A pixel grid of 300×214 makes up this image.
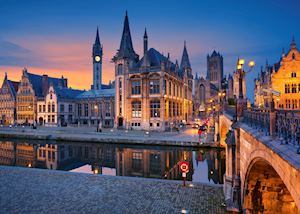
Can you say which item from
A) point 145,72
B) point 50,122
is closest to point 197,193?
point 145,72

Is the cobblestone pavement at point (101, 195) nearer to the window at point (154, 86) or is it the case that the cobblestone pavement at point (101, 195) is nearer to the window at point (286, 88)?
the window at point (154, 86)

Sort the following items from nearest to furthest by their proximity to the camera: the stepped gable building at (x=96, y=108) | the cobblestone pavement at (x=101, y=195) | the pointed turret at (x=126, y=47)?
the cobblestone pavement at (x=101, y=195), the pointed turret at (x=126, y=47), the stepped gable building at (x=96, y=108)

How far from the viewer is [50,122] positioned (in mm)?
67812

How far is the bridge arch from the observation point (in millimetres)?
8625

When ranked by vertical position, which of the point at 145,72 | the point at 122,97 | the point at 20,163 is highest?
the point at 145,72

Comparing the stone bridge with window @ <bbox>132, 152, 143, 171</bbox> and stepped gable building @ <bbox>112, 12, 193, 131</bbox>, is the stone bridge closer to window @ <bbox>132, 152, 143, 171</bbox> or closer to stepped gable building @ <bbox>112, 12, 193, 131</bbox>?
window @ <bbox>132, 152, 143, 171</bbox>

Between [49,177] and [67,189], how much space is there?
139 inches

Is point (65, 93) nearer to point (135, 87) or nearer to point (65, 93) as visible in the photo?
point (65, 93)

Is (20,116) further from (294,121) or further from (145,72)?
(294,121)

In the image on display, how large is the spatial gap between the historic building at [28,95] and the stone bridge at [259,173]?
245 feet

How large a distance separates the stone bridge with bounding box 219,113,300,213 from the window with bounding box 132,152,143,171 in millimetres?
13002

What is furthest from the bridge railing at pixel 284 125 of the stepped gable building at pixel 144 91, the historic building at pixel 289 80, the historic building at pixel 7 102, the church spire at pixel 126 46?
the historic building at pixel 7 102

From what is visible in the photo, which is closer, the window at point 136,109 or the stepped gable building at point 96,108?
the window at point 136,109

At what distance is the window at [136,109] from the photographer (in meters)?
49.3
